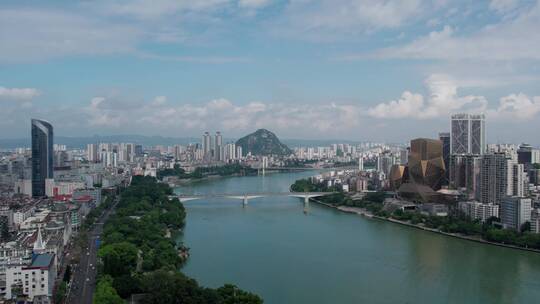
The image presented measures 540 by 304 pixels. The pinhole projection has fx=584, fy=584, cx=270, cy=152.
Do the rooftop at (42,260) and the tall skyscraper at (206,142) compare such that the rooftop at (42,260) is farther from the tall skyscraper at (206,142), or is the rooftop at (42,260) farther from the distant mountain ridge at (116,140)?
the distant mountain ridge at (116,140)

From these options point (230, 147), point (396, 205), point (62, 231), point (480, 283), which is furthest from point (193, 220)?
point (230, 147)

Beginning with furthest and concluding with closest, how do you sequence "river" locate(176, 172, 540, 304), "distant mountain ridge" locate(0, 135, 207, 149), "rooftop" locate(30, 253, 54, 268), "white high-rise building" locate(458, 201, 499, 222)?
"distant mountain ridge" locate(0, 135, 207, 149) → "white high-rise building" locate(458, 201, 499, 222) → "river" locate(176, 172, 540, 304) → "rooftop" locate(30, 253, 54, 268)

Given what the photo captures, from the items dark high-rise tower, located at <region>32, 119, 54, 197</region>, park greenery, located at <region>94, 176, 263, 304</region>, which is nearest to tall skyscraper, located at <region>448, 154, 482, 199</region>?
park greenery, located at <region>94, 176, 263, 304</region>

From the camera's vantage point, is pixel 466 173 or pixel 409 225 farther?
pixel 466 173

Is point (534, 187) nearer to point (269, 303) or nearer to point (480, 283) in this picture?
point (480, 283)

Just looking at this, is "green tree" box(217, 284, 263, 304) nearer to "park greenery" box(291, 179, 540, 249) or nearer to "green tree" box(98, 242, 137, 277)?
"green tree" box(98, 242, 137, 277)

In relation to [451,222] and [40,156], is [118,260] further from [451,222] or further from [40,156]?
[40,156]

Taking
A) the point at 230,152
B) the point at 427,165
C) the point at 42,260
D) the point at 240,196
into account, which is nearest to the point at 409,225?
the point at 427,165
